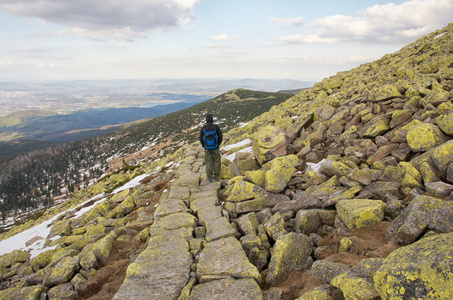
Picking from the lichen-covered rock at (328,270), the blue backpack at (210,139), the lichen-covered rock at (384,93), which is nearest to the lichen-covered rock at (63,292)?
the lichen-covered rock at (328,270)

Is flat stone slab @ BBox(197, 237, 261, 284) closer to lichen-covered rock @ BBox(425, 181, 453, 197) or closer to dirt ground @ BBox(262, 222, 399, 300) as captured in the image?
dirt ground @ BBox(262, 222, 399, 300)

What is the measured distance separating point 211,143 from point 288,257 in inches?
321

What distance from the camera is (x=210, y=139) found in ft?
44.2

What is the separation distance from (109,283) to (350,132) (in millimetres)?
12747

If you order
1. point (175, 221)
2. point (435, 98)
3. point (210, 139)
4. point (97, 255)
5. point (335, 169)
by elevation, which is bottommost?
point (97, 255)

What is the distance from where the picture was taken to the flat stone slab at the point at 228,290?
18.5 feet

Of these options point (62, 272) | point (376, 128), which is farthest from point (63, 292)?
point (376, 128)

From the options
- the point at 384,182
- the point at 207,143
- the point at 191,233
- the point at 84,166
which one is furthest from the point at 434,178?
the point at 84,166

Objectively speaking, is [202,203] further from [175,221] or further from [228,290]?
[228,290]

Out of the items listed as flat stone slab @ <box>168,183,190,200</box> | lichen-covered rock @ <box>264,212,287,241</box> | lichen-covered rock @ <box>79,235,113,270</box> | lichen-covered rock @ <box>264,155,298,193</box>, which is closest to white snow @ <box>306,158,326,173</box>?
lichen-covered rock @ <box>264,155,298,193</box>

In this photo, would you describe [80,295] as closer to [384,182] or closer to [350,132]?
[384,182]

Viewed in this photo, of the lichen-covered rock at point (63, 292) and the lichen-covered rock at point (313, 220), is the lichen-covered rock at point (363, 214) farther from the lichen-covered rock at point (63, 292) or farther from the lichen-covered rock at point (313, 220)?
the lichen-covered rock at point (63, 292)

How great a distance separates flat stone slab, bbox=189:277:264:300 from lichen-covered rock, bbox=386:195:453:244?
386cm

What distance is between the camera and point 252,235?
8.10 m
